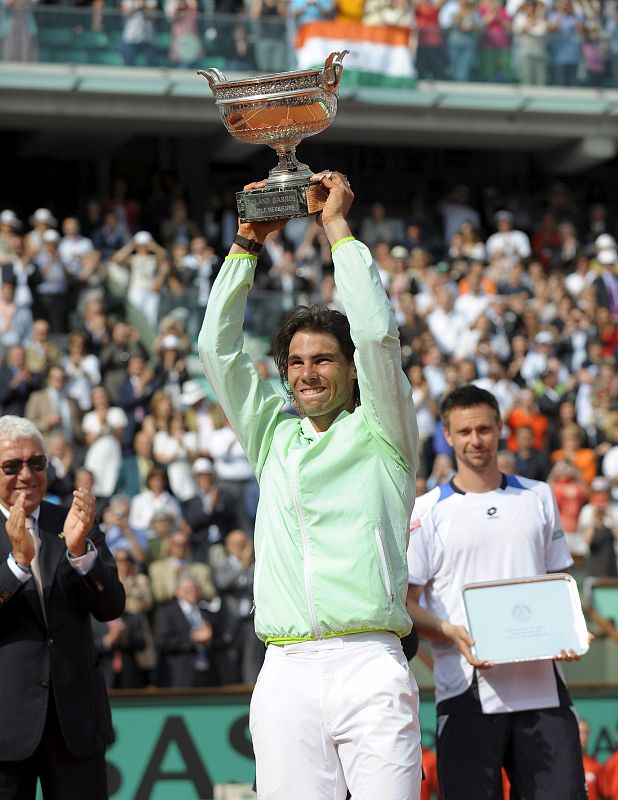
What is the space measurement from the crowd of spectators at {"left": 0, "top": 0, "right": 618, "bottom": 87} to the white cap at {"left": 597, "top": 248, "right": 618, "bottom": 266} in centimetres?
377

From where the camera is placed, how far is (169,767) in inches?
330

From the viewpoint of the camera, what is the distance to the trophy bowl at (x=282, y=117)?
4.80 m

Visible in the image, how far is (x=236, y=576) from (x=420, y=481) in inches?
83.6

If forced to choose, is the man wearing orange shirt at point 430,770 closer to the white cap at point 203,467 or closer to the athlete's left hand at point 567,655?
the athlete's left hand at point 567,655

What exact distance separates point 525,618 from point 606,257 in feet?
46.2

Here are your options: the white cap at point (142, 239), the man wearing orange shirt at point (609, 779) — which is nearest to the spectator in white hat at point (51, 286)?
the white cap at point (142, 239)

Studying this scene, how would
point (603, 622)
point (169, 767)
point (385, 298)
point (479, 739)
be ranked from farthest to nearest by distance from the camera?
point (603, 622)
point (169, 767)
point (479, 739)
point (385, 298)

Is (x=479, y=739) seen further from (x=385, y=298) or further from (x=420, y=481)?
(x=420, y=481)

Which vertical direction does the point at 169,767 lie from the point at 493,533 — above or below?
below

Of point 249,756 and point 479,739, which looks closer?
point 479,739

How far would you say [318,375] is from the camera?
4.71 meters

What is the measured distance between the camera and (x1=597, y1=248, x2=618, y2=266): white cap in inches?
760

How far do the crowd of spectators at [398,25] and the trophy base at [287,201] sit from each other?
15.1 metres

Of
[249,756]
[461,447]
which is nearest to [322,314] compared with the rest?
[461,447]
